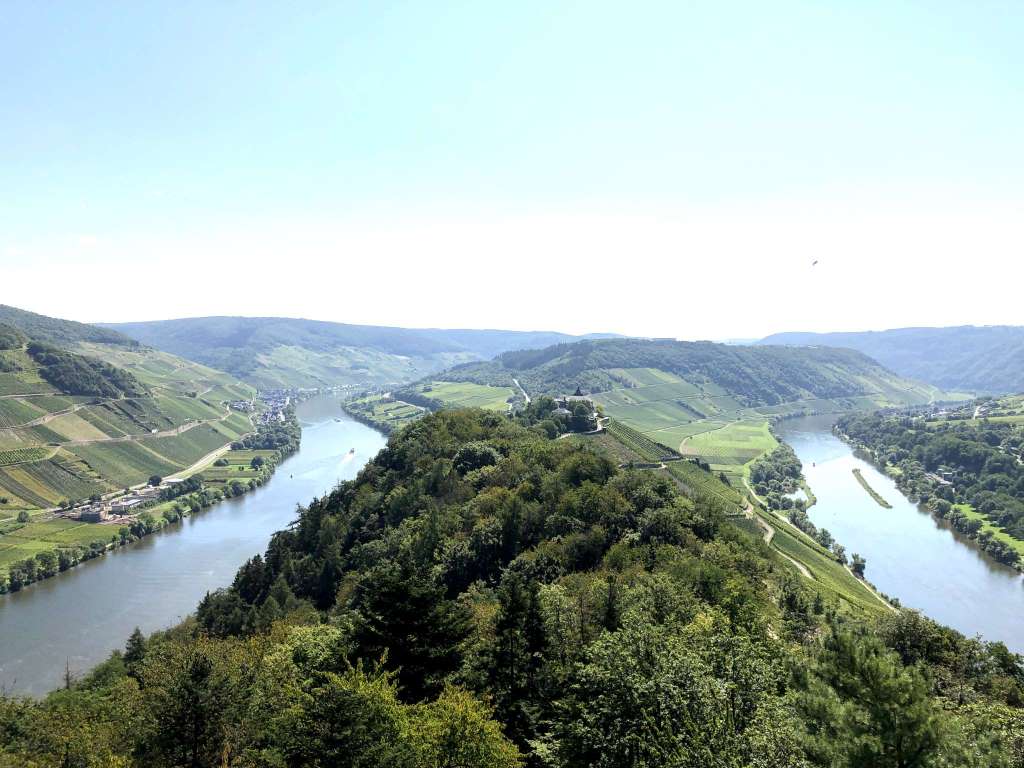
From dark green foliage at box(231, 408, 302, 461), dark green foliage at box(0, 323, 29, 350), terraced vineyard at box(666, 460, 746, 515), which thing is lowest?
dark green foliage at box(231, 408, 302, 461)

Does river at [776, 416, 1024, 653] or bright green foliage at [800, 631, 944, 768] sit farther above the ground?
bright green foliage at [800, 631, 944, 768]

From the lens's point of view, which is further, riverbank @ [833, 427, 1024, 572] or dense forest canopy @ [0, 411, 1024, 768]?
riverbank @ [833, 427, 1024, 572]

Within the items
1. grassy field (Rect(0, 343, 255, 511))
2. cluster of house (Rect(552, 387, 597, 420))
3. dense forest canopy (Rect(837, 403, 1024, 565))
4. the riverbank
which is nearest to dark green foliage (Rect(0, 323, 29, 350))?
grassy field (Rect(0, 343, 255, 511))

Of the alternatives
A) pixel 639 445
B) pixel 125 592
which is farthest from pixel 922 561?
pixel 125 592

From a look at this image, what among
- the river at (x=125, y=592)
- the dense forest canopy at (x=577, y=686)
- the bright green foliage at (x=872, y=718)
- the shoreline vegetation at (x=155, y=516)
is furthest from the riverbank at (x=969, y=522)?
the shoreline vegetation at (x=155, y=516)

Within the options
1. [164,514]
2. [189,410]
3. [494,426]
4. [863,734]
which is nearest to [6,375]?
[189,410]

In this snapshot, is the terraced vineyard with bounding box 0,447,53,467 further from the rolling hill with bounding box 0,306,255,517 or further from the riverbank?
the riverbank

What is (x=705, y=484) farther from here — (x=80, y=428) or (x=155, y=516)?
(x=80, y=428)

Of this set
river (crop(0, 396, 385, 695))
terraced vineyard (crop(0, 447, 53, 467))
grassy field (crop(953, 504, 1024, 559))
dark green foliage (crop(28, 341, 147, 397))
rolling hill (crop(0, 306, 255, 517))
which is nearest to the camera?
river (crop(0, 396, 385, 695))

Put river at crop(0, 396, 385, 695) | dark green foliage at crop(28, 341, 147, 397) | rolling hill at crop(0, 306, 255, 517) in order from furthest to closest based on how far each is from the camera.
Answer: dark green foliage at crop(28, 341, 147, 397) → rolling hill at crop(0, 306, 255, 517) → river at crop(0, 396, 385, 695)
